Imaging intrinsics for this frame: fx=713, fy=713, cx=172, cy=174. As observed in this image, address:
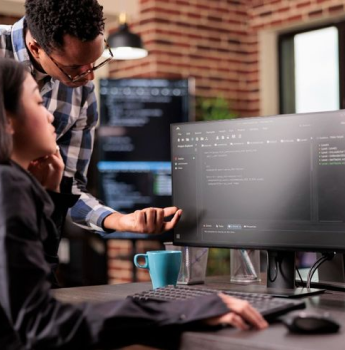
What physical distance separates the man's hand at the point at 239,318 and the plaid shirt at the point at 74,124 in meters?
0.71

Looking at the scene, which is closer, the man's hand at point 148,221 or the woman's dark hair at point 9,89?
the woman's dark hair at point 9,89

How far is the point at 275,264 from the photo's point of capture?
5.71 feet

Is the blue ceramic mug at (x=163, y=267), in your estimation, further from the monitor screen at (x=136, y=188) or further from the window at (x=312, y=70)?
the window at (x=312, y=70)

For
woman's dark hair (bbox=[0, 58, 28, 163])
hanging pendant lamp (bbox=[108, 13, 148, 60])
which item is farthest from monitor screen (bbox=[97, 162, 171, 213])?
woman's dark hair (bbox=[0, 58, 28, 163])

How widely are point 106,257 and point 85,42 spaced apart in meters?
3.38

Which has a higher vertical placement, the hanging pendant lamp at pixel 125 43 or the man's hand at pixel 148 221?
the hanging pendant lamp at pixel 125 43

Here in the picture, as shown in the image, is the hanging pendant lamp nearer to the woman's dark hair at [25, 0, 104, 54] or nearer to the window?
the window

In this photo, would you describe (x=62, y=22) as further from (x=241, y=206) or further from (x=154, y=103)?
(x=154, y=103)

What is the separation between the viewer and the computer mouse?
115cm

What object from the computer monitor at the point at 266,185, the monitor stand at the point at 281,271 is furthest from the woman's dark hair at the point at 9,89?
the monitor stand at the point at 281,271

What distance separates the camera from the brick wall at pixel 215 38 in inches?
206

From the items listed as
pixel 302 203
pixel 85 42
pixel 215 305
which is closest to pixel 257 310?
pixel 215 305

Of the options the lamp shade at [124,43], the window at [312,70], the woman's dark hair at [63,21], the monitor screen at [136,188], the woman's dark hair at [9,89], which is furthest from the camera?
the window at [312,70]

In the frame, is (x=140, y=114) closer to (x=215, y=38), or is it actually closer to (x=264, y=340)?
(x=215, y=38)
